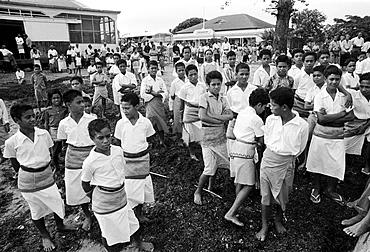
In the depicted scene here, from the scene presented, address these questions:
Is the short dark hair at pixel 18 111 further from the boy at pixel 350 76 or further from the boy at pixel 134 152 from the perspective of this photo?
the boy at pixel 350 76

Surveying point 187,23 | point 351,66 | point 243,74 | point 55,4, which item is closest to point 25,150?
point 243,74

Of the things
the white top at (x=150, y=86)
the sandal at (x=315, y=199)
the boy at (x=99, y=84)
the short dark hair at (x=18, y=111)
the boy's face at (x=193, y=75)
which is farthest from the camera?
the boy at (x=99, y=84)

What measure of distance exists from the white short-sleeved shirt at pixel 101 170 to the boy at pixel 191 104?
2.45 m

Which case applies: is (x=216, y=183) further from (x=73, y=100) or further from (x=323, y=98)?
(x=73, y=100)

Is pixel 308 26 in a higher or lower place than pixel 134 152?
higher

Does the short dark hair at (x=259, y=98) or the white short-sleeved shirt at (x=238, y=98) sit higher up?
the short dark hair at (x=259, y=98)

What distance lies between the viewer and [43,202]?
127 inches

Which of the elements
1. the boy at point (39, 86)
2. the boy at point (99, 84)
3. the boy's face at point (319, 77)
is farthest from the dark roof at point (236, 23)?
the boy's face at point (319, 77)

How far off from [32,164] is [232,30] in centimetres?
3649

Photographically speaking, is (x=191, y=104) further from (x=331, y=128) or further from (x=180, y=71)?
(x=331, y=128)

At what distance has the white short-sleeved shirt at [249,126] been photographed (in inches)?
122

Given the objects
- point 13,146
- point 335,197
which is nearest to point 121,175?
point 13,146

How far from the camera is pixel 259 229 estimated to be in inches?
131

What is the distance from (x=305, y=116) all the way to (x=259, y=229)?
84.6 inches
